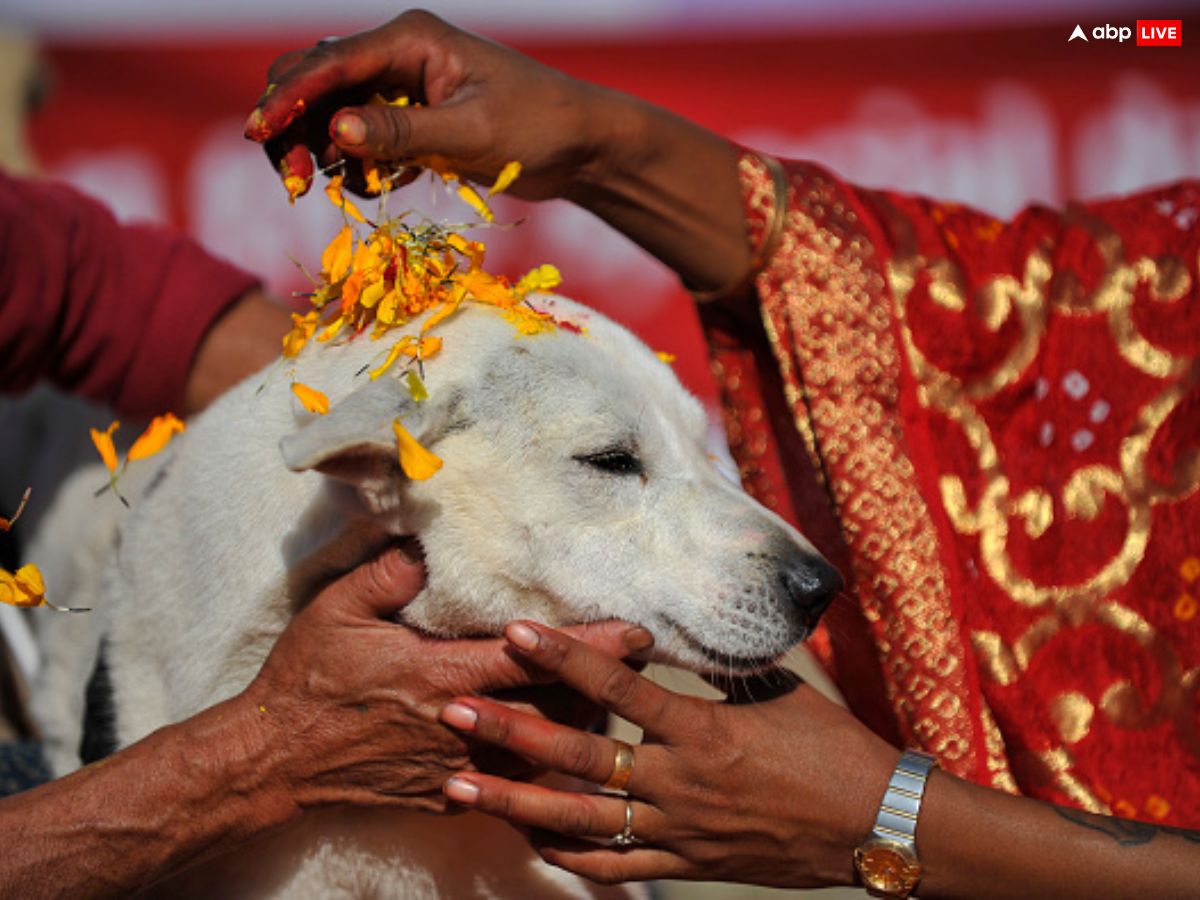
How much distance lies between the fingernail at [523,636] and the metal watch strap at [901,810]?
1.85 feet

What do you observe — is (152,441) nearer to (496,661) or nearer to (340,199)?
(340,199)

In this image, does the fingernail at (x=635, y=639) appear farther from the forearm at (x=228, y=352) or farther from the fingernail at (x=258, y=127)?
the forearm at (x=228, y=352)

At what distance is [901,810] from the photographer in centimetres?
196

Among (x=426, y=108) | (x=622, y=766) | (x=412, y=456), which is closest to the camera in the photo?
(x=412, y=456)

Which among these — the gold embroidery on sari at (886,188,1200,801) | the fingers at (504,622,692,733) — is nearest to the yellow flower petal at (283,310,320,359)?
the fingers at (504,622,692,733)

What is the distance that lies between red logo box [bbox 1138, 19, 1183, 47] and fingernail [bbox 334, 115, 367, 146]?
13.3 ft

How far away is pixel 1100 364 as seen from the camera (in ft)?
7.81

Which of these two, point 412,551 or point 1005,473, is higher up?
point 1005,473

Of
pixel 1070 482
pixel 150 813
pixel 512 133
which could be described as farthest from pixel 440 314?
pixel 1070 482

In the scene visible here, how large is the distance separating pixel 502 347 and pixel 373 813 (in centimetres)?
74

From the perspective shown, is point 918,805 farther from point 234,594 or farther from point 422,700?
point 234,594

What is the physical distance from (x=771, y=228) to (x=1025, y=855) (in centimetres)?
109

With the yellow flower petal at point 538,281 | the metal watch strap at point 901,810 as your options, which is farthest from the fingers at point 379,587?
the metal watch strap at point 901,810

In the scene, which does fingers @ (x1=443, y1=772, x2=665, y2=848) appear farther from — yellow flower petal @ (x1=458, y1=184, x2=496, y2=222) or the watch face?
yellow flower petal @ (x1=458, y1=184, x2=496, y2=222)
